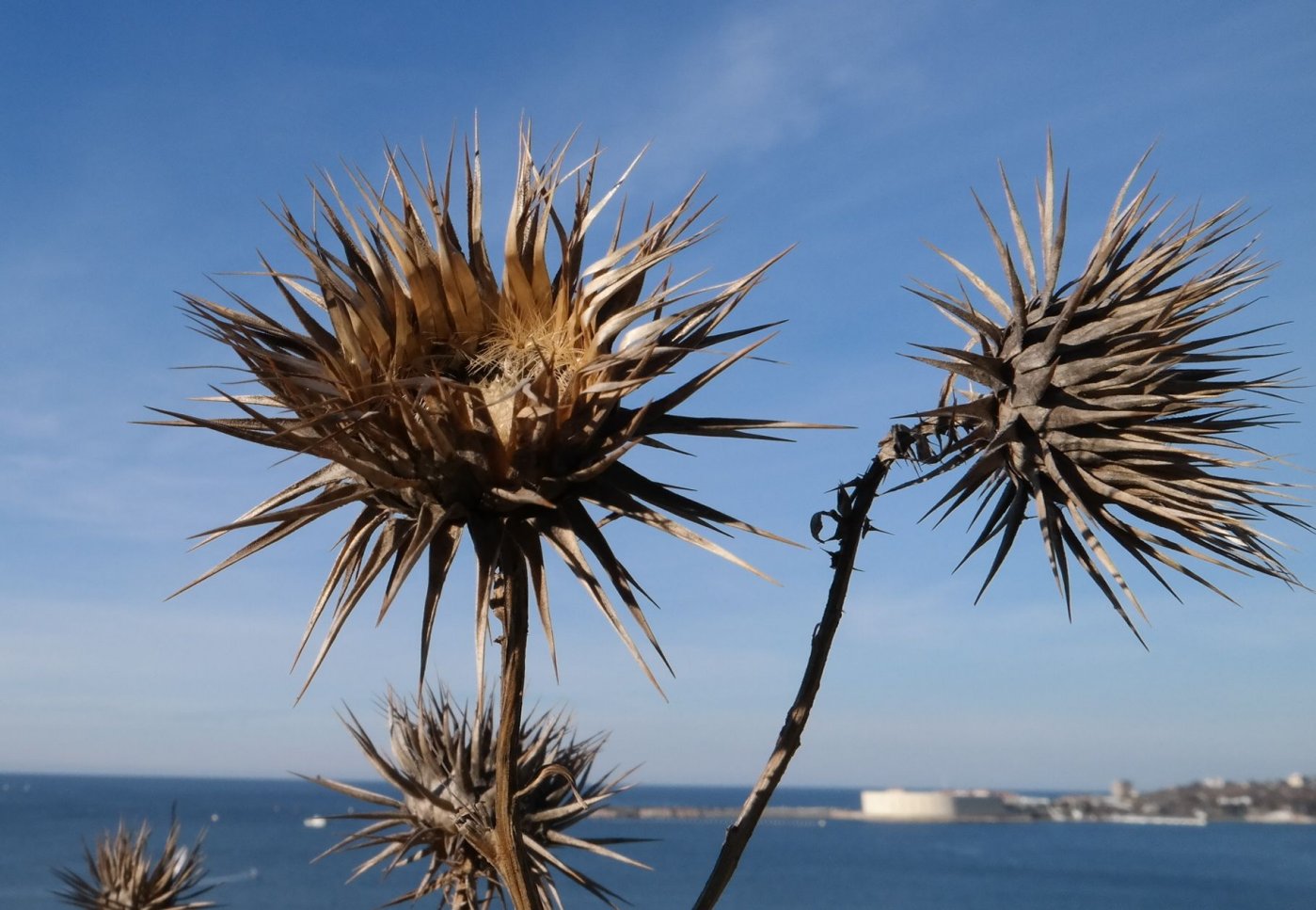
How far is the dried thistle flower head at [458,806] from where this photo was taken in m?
6.49

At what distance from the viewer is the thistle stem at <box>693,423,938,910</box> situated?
424 cm

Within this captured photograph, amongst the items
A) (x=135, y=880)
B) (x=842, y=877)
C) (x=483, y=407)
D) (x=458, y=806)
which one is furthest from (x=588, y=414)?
(x=842, y=877)

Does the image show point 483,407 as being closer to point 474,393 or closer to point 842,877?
point 474,393

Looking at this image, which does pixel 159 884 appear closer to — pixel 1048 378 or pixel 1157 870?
pixel 1048 378

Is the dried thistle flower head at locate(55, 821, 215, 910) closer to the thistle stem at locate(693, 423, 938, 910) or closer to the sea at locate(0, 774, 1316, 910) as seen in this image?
the thistle stem at locate(693, 423, 938, 910)

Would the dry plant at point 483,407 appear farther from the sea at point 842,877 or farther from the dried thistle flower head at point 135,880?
the sea at point 842,877

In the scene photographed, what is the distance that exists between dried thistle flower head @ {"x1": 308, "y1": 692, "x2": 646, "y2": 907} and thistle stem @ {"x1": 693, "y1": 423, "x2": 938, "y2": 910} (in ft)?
5.83

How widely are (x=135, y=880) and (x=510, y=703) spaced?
1159cm

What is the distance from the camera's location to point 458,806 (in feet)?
23.7

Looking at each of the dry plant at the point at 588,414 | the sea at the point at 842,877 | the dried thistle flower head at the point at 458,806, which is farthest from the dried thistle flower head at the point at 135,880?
the sea at the point at 842,877

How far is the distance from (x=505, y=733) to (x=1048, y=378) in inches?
104

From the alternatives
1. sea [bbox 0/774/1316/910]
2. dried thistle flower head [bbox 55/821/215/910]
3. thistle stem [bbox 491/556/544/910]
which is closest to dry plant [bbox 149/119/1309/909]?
thistle stem [bbox 491/556/544/910]

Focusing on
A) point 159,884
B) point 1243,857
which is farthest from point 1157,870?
point 159,884

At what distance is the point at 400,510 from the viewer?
170 inches
